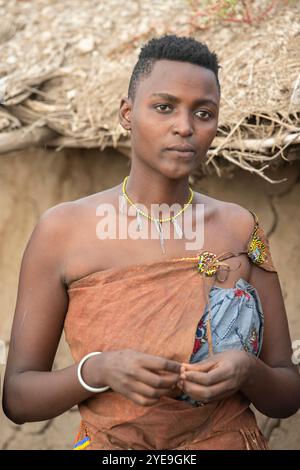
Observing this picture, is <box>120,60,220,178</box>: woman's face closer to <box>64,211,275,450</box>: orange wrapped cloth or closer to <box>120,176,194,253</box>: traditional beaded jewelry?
<box>120,176,194,253</box>: traditional beaded jewelry

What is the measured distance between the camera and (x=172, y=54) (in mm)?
2463

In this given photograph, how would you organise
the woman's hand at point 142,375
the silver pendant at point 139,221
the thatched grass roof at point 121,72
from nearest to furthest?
the woman's hand at point 142,375, the silver pendant at point 139,221, the thatched grass roof at point 121,72

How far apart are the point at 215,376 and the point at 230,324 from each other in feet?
0.99

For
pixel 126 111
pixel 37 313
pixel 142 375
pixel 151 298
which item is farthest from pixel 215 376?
pixel 126 111

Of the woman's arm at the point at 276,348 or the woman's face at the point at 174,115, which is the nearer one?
the woman's face at the point at 174,115

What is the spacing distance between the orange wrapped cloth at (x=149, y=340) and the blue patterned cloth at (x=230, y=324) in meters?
0.04

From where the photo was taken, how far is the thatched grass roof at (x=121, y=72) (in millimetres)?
3701

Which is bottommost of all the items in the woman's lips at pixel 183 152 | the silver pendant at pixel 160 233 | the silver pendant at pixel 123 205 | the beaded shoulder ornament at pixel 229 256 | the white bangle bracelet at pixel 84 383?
the white bangle bracelet at pixel 84 383

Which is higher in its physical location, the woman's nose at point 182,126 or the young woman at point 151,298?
the woman's nose at point 182,126

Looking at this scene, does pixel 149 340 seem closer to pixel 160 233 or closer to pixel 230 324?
pixel 230 324

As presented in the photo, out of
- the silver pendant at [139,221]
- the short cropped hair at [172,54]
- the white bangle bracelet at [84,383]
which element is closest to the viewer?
the white bangle bracelet at [84,383]

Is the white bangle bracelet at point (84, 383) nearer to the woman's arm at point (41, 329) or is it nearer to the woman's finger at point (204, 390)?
the woman's arm at point (41, 329)

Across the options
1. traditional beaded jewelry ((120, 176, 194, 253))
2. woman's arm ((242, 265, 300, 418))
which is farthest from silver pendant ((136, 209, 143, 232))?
woman's arm ((242, 265, 300, 418))

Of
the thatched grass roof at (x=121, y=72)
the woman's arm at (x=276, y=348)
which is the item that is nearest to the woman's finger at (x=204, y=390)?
the woman's arm at (x=276, y=348)
